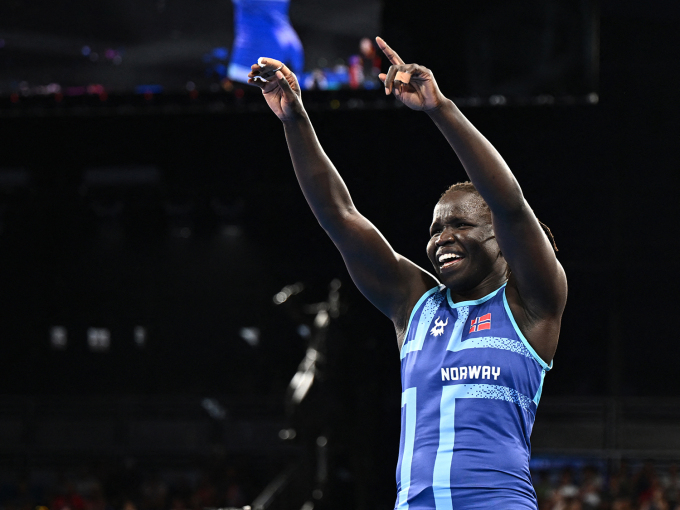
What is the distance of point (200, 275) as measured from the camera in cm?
1302

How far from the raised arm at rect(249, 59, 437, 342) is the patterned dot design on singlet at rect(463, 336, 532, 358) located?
0.36 m

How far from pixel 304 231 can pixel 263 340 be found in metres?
1.84

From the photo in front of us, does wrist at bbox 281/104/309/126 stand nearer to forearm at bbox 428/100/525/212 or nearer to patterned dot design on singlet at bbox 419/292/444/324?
forearm at bbox 428/100/525/212

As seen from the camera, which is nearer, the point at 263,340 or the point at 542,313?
the point at 542,313

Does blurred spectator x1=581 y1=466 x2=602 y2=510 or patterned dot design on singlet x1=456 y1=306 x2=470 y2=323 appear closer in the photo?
patterned dot design on singlet x1=456 y1=306 x2=470 y2=323

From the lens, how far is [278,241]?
40.9ft

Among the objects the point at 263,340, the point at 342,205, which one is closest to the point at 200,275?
the point at 263,340

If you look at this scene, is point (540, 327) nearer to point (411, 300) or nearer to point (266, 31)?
point (411, 300)

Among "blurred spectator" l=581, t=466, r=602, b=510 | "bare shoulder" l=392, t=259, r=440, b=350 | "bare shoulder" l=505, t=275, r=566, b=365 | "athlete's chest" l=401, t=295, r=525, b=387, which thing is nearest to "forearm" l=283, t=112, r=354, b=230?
"bare shoulder" l=392, t=259, r=440, b=350

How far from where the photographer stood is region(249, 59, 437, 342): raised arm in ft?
8.78

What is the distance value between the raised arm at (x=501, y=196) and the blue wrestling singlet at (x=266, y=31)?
220 inches

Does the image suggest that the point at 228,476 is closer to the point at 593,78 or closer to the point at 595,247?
Result: the point at 595,247

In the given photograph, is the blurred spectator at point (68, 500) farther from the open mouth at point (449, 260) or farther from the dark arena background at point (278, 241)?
the open mouth at point (449, 260)

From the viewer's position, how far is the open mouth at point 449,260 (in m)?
2.50
